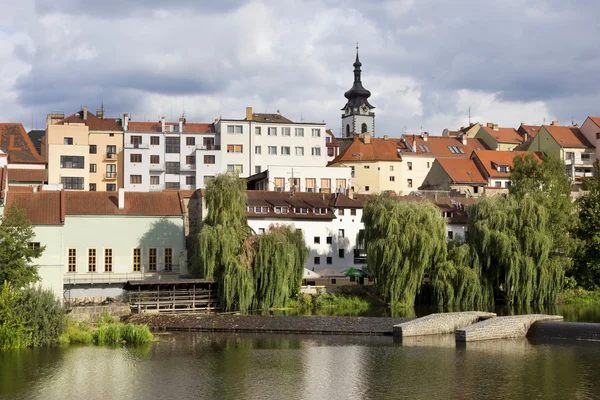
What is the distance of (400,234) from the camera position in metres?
55.1

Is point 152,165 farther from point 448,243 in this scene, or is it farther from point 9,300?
point 9,300

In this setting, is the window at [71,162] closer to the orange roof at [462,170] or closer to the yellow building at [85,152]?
the yellow building at [85,152]

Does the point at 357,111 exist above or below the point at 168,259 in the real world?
above

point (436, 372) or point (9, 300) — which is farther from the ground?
point (9, 300)

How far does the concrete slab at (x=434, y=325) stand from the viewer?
42.5m

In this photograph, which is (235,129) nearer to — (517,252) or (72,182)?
(72,182)

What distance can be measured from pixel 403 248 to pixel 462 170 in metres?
36.3

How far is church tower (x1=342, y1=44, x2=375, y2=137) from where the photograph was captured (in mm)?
116688

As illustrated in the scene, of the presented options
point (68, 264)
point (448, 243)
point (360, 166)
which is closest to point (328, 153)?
point (360, 166)

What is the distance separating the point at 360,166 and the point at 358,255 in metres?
25.2

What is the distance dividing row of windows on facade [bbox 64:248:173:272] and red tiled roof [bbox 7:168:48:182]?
18.4m

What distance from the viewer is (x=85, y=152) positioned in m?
79.6

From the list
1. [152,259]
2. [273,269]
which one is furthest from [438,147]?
[152,259]

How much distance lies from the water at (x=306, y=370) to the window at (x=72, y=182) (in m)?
40.4
